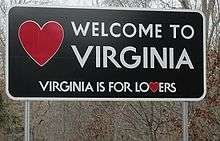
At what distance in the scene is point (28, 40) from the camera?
535cm

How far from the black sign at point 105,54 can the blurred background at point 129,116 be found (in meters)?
0.28

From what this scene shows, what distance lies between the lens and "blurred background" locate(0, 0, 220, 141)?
39.9ft

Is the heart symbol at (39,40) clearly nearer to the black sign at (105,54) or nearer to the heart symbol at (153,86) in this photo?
the black sign at (105,54)

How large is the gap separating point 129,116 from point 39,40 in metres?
12.9

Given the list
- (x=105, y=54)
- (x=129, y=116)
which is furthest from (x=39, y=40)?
(x=129, y=116)

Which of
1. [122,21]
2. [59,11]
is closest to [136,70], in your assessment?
[122,21]

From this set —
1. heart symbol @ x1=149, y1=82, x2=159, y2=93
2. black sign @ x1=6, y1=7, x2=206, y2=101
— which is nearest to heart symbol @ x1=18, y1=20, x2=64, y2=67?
black sign @ x1=6, y1=7, x2=206, y2=101

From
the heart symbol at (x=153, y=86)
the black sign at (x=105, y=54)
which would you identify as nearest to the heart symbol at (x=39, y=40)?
the black sign at (x=105, y=54)

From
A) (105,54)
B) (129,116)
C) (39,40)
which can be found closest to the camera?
(39,40)

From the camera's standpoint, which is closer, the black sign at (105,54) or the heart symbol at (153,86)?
the black sign at (105,54)

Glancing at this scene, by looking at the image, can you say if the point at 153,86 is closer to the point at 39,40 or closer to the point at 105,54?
the point at 105,54

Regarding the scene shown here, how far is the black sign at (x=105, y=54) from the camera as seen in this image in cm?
536

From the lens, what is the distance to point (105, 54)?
554 cm

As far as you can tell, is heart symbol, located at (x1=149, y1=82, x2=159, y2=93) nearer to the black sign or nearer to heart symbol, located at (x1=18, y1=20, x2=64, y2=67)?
the black sign
